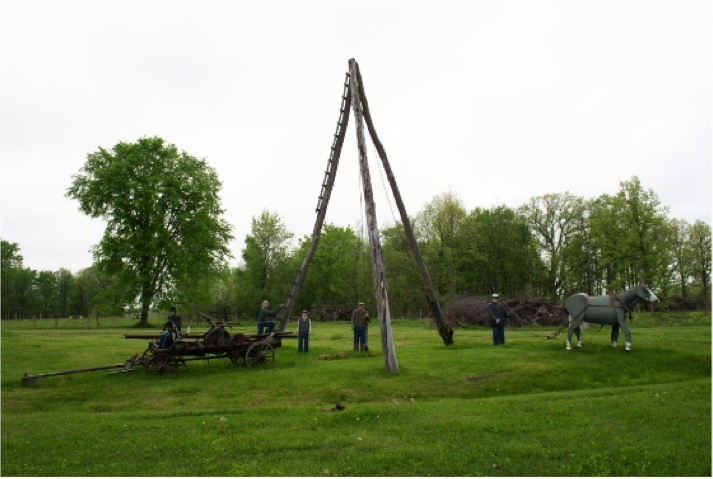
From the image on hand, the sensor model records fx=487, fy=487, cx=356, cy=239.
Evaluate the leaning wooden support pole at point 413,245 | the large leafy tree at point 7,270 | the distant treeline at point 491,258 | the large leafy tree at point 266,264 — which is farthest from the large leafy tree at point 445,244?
the large leafy tree at point 7,270

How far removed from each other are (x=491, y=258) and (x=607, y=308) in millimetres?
44815

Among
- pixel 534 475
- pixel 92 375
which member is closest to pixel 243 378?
pixel 92 375

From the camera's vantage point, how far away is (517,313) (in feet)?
133

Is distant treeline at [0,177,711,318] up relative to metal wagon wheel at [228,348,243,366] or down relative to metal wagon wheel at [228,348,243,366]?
up

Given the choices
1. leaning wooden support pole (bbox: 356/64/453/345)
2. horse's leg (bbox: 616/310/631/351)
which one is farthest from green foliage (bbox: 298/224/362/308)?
horse's leg (bbox: 616/310/631/351)

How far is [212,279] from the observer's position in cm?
4875

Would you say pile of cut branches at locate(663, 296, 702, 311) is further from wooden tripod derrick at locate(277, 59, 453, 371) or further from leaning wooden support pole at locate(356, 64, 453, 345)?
wooden tripod derrick at locate(277, 59, 453, 371)

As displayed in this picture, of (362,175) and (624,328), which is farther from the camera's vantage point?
(362,175)

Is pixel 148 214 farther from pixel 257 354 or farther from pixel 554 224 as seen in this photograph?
pixel 554 224

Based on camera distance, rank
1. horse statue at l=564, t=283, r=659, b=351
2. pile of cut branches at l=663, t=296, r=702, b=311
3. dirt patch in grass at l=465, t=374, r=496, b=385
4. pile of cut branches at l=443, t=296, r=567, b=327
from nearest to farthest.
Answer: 1. dirt patch in grass at l=465, t=374, r=496, b=385
2. horse statue at l=564, t=283, r=659, b=351
3. pile of cut branches at l=443, t=296, r=567, b=327
4. pile of cut branches at l=663, t=296, r=702, b=311

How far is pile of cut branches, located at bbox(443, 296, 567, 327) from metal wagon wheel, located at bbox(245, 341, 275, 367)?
2524 cm

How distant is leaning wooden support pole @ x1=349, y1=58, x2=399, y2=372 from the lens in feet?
48.8

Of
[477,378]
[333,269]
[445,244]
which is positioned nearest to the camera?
[477,378]

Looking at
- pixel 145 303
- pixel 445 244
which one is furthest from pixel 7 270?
pixel 445 244
